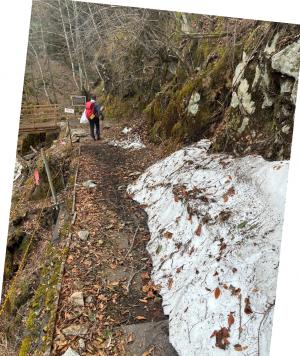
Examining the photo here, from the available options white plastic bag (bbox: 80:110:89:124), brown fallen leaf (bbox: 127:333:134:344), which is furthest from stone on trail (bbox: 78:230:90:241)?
white plastic bag (bbox: 80:110:89:124)

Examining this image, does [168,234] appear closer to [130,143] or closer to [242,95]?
[242,95]

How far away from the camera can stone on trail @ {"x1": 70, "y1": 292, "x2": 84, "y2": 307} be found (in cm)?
346

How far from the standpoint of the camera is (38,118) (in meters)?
4.78

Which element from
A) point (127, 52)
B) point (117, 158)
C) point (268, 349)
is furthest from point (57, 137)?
point (268, 349)

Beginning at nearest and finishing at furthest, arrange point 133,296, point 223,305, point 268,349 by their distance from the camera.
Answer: point 268,349 < point 223,305 < point 133,296

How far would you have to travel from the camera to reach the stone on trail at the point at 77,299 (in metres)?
3.46

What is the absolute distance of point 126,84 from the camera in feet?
29.1

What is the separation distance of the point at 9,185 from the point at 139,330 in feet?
6.83

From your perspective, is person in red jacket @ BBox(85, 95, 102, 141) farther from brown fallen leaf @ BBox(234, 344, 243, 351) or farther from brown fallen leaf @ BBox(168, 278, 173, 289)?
brown fallen leaf @ BBox(234, 344, 243, 351)

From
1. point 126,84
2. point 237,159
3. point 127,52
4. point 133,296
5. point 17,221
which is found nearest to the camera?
point 133,296

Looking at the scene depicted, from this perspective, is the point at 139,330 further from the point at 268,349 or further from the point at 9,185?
the point at 9,185

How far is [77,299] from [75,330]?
38 centimetres

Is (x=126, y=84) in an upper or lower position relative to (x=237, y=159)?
upper

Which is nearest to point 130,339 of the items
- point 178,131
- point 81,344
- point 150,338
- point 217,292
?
point 150,338
